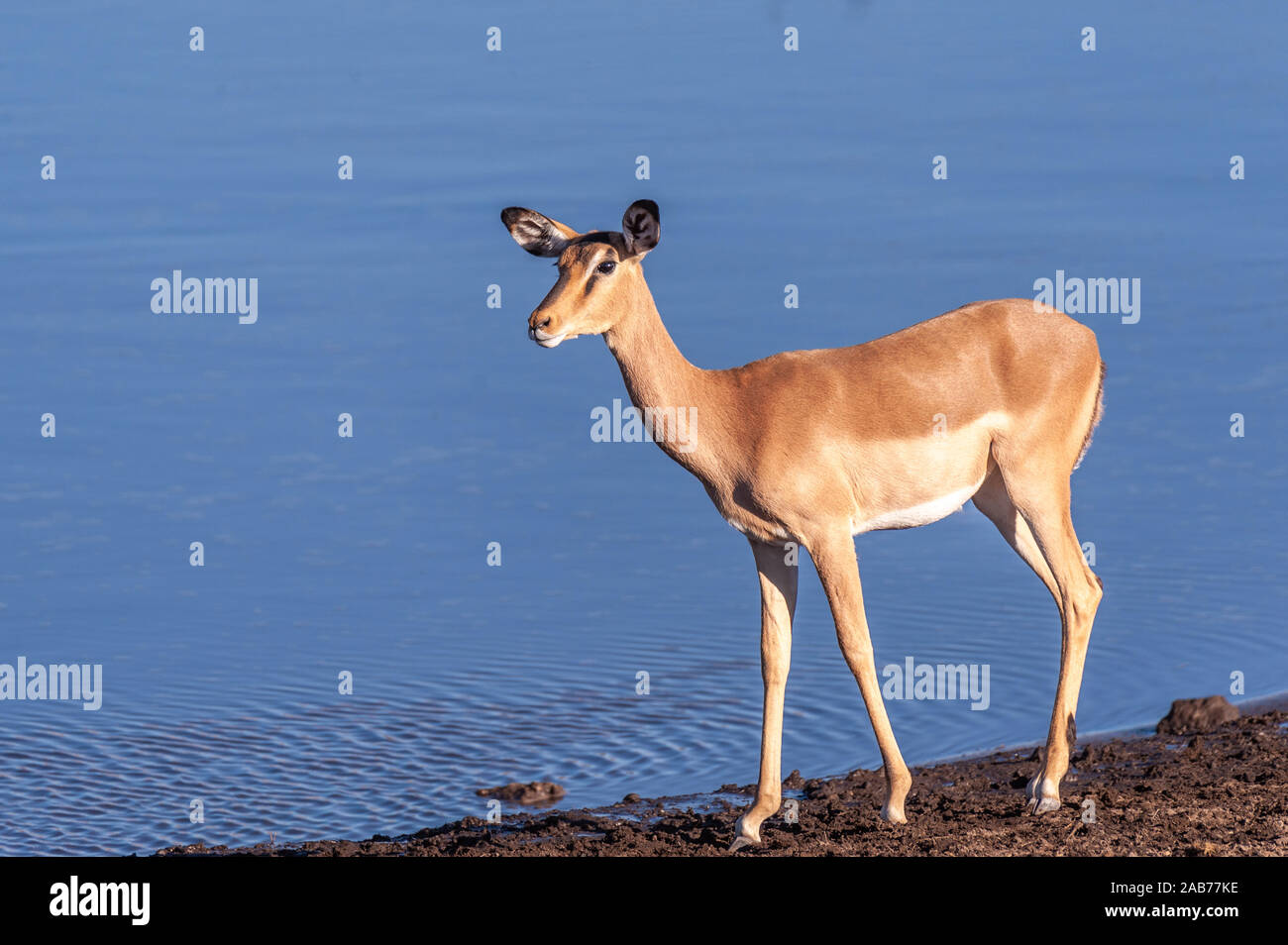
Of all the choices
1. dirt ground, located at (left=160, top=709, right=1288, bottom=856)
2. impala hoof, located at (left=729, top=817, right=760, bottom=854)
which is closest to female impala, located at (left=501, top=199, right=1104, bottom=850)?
impala hoof, located at (left=729, top=817, right=760, bottom=854)

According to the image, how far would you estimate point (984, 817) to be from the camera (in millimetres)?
10156

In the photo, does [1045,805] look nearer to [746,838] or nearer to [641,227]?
[746,838]

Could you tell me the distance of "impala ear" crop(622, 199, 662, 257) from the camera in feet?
30.7

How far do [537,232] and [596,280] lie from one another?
1.96 ft

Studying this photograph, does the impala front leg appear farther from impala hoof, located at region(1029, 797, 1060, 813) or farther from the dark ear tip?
the dark ear tip

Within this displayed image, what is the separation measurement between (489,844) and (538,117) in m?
20.4

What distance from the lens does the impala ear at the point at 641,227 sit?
937cm

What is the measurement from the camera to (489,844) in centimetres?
996

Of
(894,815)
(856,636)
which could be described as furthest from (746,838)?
(856,636)

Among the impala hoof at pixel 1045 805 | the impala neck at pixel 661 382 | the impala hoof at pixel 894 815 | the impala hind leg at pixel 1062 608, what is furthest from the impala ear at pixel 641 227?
the impala hoof at pixel 1045 805

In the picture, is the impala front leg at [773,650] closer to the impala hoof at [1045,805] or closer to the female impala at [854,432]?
the female impala at [854,432]

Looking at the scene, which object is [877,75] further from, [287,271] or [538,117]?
[287,271]

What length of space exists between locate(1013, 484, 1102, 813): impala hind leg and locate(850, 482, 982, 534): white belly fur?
0.37 meters

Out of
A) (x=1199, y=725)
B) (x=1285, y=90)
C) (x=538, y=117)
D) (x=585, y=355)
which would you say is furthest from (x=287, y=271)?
(x=1285, y=90)
